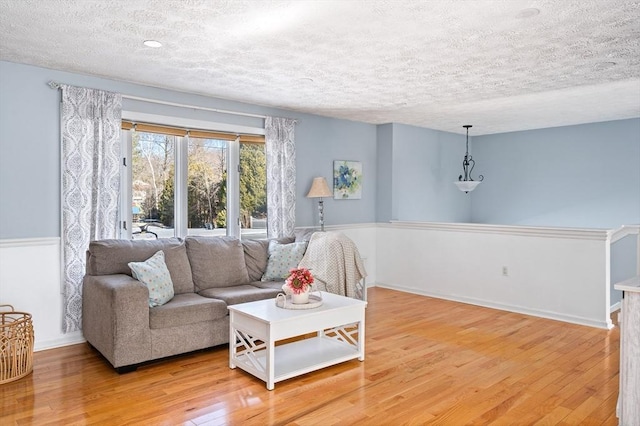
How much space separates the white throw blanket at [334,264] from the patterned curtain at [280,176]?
0.81 metres

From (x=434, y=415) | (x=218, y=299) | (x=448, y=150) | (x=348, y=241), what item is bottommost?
(x=434, y=415)

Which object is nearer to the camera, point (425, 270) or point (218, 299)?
point (218, 299)

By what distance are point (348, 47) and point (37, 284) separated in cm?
323

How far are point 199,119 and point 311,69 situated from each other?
1587mm

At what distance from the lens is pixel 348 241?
4.86 m

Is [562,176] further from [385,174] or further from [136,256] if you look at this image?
[136,256]

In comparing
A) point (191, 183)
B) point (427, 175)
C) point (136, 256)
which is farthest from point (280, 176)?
point (427, 175)

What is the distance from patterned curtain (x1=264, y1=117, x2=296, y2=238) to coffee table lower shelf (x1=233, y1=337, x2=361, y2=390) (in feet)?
6.20

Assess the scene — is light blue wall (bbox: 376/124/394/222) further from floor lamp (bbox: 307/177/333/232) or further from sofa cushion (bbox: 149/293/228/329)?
sofa cushion (bbox: 149/293/228/329)

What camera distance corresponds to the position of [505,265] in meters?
5.52

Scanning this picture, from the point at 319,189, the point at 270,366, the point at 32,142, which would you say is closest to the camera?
the point at 270,366

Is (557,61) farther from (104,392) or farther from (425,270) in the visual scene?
(104,392)

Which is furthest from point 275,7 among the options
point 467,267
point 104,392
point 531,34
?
point 467,267

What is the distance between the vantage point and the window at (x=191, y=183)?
4.64m
